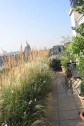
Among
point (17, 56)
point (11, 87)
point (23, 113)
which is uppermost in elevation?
point (17, 56)

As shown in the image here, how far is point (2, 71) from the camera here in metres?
5.68

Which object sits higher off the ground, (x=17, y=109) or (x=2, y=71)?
(x=2, y=71)

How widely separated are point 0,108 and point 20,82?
1107mm

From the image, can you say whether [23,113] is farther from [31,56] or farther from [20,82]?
[31,56]

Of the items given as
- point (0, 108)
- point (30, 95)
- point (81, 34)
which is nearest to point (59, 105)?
point (30, 95)

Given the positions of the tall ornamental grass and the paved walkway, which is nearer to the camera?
the tall ornamental grass

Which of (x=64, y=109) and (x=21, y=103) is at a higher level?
(x=21, y=103)

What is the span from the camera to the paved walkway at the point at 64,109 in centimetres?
524

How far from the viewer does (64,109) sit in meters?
6.19

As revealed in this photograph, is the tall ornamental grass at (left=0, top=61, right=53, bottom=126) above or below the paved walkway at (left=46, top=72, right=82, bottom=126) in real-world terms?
above

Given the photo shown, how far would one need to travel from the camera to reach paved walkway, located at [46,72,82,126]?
5.24 metres

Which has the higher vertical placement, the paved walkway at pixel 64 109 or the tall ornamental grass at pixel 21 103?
the tall ornamental grass at pixel 21 103

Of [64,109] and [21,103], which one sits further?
[64,109]

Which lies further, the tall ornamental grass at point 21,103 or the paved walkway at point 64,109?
the paved walkway at point 64,109
